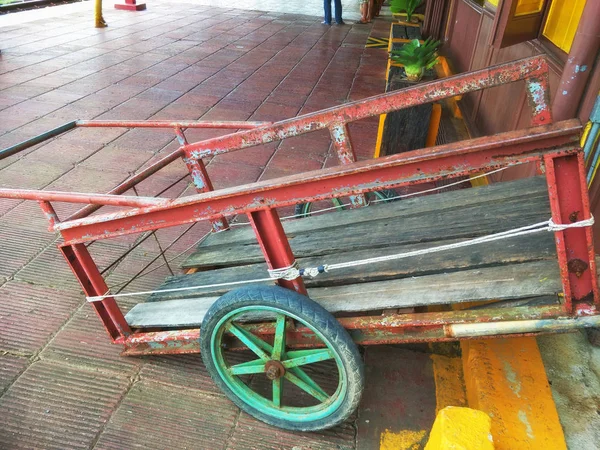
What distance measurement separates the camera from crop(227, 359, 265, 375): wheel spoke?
2.03 metres

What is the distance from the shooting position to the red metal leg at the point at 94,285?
83.5 inches

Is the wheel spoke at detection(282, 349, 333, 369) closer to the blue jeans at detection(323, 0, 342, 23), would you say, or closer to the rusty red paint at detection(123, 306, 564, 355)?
the rusty red paint at detection(123, 306, 564, 355)

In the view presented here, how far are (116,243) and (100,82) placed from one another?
443 centimetres

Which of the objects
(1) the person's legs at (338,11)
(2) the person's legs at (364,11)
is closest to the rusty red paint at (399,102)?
(1) the person's legs at (338,11)

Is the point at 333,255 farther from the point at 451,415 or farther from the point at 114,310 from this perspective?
the point at 114,310

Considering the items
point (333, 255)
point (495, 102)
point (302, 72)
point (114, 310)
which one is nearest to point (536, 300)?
point (333, 255)

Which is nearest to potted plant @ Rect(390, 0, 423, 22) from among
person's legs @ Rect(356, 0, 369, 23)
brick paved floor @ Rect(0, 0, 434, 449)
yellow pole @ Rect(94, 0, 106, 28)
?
brick paved floor @ Rect(0, 0, 434, 449)

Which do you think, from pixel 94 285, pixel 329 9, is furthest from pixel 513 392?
pixel 329 9

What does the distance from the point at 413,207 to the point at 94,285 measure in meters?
1.75

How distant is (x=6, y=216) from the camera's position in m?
3.76

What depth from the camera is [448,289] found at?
1.88m

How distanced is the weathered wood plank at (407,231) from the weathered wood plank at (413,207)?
0.04m

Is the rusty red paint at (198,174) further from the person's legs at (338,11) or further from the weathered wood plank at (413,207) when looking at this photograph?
the person's legs at (338,11)

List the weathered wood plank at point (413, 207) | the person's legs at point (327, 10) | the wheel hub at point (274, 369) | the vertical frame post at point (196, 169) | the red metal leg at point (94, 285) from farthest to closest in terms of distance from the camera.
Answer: the person's legs at point (327, 10) → the vertical frame post at point (196, 169) → the weathered wood plank at point (413, 207) → the red metal leg at point (94, 285) → the wheel hub at point (274, 369)
